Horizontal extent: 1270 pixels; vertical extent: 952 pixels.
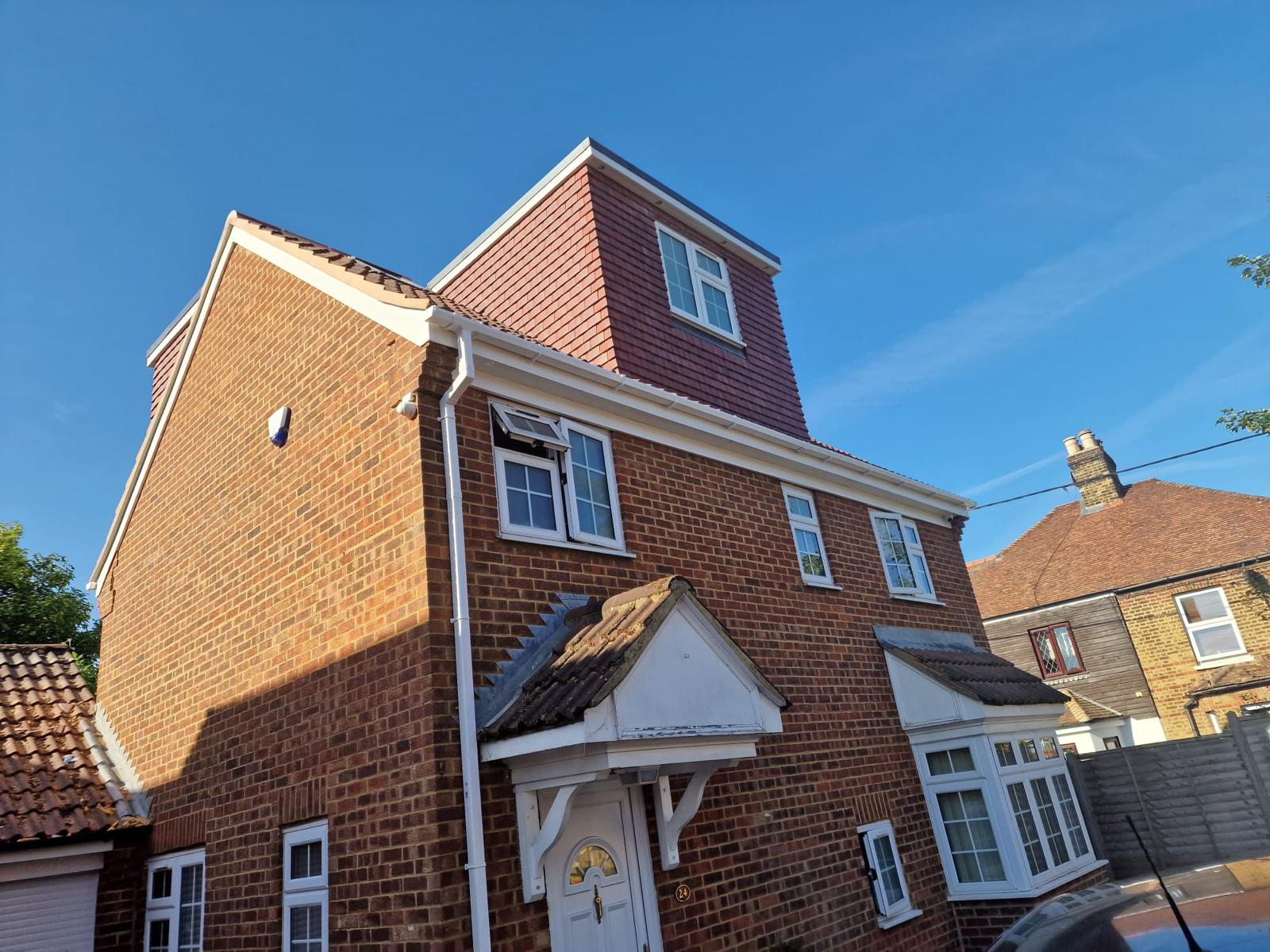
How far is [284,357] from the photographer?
814cm

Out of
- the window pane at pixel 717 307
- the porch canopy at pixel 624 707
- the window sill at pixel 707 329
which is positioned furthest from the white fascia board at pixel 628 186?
the porch canopy at pixel 624 707

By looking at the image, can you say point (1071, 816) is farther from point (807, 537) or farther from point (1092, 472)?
point (1092, 472)

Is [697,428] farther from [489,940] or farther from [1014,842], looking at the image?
[1014,842]

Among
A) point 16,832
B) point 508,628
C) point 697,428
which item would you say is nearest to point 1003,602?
point 697,428

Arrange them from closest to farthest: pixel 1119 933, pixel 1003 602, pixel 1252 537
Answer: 1. pixel 1119 933
2. pixel 1252 537
3. pixel 1003 602

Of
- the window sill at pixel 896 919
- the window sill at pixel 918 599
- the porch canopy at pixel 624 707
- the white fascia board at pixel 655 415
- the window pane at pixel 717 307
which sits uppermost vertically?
the window pane at pixel 717 307

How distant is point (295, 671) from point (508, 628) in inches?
81.6

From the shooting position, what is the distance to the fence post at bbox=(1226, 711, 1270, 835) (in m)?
11.6

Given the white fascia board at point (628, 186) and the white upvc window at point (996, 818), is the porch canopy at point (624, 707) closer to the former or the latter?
the white upvc window at point (996, 818)

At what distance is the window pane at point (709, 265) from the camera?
12398 mm

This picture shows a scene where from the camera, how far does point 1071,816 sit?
10898mm

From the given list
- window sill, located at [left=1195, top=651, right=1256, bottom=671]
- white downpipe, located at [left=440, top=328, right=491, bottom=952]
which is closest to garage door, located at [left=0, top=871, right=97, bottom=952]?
white downpipe, located at [left=440, top=328, right=491, bottom=952]

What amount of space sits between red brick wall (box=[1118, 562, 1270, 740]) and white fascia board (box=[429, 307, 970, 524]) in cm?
1533

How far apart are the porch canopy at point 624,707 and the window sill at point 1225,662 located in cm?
2124
